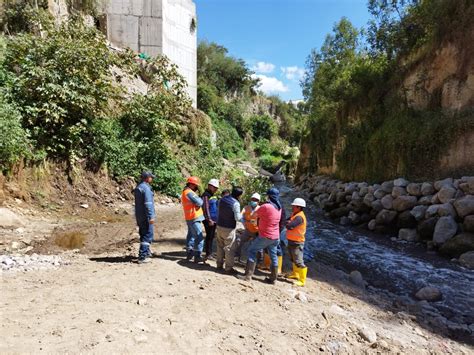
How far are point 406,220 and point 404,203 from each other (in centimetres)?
72

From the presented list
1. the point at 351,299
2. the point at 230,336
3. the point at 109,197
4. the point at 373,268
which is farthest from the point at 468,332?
the point at 109,197

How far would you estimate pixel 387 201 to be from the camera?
12883mm

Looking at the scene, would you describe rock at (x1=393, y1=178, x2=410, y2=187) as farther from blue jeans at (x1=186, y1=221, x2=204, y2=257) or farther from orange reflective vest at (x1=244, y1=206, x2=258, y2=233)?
blue jeans at (x1=186, y1=221, x2=204, y2=257)

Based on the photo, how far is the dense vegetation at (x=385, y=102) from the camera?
13.0 m

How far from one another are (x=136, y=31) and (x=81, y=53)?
30.4ft

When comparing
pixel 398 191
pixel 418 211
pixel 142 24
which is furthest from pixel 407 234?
pixel 142 24

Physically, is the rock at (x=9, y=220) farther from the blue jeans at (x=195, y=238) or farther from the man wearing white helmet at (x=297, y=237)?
the man wearing white helmet at (x=297, y=237)

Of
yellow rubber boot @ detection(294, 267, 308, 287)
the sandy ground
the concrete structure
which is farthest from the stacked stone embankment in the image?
the concrete structure

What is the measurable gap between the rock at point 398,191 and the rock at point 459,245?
3321 mm

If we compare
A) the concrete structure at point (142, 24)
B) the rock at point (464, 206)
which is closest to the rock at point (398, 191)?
the rock at point (464, 206)

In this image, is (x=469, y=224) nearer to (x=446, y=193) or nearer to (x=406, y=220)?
(x=446, y=193)

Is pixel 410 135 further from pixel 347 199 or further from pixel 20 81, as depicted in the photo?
pixel 20 81

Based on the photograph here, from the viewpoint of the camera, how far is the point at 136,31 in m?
20.0

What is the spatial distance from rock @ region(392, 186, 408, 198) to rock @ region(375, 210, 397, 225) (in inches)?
32.9
